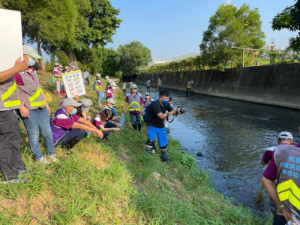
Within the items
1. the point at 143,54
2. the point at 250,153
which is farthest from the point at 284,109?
the point at 143,54

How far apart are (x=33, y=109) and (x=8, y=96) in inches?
28.9

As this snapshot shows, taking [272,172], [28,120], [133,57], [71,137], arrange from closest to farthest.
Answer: [272,172]
[28,120]
[71,137]
[133,57]

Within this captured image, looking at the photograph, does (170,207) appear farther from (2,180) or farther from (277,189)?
(2,180)

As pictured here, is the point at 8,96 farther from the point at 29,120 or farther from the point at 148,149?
the point at 148,149

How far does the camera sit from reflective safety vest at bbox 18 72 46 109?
11.4ft

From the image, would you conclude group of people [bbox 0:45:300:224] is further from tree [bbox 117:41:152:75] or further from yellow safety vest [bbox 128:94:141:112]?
tree [bbox 117:41:152:75]

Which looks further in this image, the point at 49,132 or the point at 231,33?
the point at 231,33

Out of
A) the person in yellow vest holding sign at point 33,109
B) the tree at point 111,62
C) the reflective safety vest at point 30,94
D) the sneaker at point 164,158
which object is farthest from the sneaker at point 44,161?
the tree at point 111,62

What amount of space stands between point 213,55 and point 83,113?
66.8 feet

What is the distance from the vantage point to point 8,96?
2.79 metres

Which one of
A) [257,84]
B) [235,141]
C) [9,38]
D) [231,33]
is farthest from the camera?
[231,33]

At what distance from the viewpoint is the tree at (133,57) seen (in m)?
70.1

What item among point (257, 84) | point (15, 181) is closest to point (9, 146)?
point (15, 181)

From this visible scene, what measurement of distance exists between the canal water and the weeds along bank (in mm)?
805
